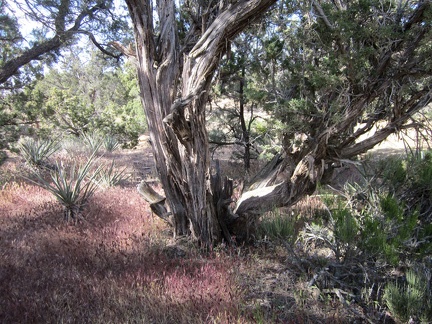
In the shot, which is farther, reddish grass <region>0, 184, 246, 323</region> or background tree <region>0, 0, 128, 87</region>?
background tree <region>0, 0, 128, 87</region>

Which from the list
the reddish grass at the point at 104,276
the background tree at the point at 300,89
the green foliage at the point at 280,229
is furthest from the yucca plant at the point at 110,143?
the green foliage at the point at 280,229

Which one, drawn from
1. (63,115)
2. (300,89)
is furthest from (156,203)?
(63,115)

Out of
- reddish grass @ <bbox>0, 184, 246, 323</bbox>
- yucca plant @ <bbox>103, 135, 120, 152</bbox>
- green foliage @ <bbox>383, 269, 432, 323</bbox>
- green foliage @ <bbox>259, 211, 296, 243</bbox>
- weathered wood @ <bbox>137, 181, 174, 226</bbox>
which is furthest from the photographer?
yucca plant @ <bbox>103, 135, 120, 152</bbox>

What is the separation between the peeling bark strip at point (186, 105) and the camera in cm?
382

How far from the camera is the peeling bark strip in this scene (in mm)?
3818

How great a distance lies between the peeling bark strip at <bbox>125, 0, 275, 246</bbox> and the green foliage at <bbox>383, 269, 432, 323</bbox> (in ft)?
7.34

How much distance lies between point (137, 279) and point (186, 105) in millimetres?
1861

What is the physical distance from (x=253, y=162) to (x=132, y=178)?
350cm

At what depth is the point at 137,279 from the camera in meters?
3.51

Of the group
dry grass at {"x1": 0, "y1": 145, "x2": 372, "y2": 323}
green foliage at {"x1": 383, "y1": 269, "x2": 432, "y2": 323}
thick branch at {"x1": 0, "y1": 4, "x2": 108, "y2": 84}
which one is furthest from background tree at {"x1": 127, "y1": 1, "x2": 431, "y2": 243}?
thick branch at {"x1": 0, "y1": 4, "x2": 108, "y2": 84}

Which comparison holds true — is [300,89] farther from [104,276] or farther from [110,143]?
[110,143]

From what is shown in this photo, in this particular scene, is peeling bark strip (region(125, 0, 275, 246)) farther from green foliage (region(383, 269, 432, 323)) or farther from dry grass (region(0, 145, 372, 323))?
green foliage (region(383, 269, 432, 323))

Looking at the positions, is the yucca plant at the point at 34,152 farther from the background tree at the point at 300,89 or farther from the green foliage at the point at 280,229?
the green foliage at the point at 280,229

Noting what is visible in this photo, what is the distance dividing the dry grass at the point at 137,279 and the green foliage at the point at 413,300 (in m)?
0.42
